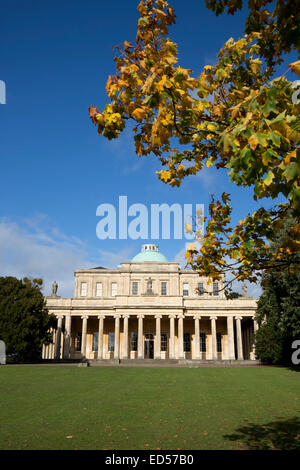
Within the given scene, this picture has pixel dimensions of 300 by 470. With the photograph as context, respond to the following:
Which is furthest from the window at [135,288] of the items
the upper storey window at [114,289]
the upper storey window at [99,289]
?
the upper storey window at [99,289]

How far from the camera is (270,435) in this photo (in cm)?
836

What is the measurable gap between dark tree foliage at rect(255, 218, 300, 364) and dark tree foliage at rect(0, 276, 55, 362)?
2489cm

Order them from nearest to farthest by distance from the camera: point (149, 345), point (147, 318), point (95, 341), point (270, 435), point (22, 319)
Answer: point (270, 435) < point (22, 319) < point (147, 318) < point (149, 345) < point (95, 341)

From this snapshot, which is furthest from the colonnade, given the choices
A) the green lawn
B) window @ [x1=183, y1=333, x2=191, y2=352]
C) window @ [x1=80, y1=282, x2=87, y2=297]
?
the green lawn

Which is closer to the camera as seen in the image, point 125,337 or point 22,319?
point 22,319

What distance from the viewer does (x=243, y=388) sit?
1748 centimetres

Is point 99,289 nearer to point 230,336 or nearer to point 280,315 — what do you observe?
point 230,336

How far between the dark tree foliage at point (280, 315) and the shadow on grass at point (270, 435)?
1337 cm

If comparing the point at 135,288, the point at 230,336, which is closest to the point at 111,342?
the point at 135,288

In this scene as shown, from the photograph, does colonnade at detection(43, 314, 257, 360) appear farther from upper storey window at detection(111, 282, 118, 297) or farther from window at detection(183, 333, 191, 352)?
upper storey window at detection(111, 282, 118, 297)

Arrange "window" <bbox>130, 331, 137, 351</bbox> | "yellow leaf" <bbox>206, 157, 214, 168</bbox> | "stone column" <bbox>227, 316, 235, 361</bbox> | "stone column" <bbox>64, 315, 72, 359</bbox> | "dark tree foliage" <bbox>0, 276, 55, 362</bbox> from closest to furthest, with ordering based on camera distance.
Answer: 1. "yellow leaf" <bbox>206, 157, 214, 168</bbox>
2. "dark tree foliage" <bbox>0, 276, 55, 362</bbox>
3. "stone column" <bbox>64, 315, 72, 359</bbox>
4. "stone column" <bbox>227, 316, 235, 361</bbox>
5. "window" <bbox>130, 331, 137, 351</bbox>

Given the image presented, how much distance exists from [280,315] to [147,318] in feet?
90.3

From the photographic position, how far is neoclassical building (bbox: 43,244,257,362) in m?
51.2
